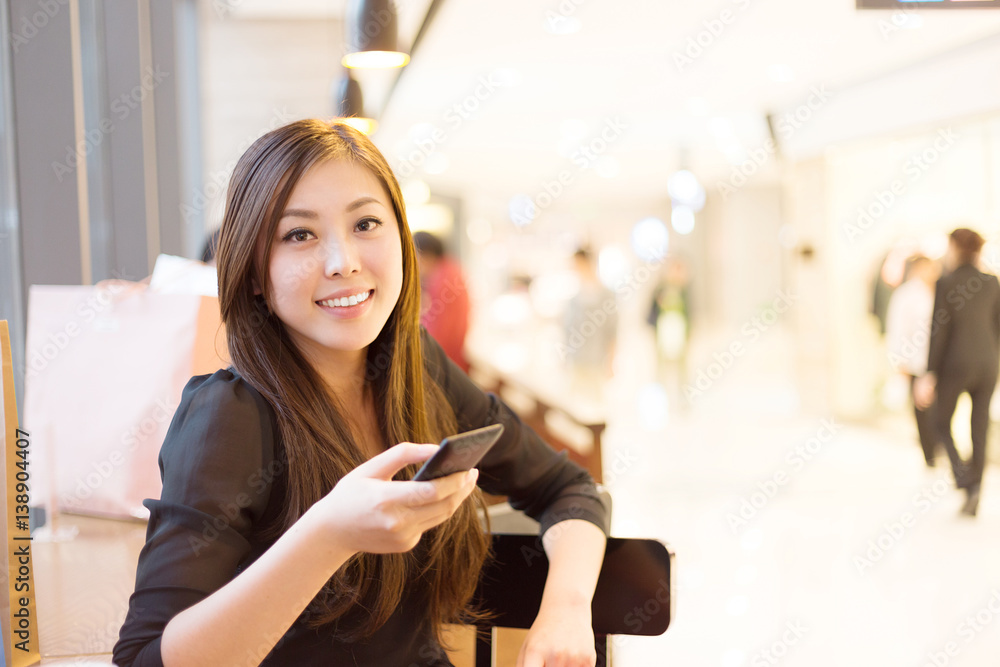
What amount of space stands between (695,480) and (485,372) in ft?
5.36

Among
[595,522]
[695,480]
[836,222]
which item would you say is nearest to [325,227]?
[595,522]

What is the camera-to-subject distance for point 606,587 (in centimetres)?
121

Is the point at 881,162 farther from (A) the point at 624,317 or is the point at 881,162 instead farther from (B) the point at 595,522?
(A) the point at 624,317

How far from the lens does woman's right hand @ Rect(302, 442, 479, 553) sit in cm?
77

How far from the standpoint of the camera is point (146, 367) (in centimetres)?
155

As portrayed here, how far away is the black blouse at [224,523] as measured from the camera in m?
0.87

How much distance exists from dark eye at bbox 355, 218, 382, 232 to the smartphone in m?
0.43

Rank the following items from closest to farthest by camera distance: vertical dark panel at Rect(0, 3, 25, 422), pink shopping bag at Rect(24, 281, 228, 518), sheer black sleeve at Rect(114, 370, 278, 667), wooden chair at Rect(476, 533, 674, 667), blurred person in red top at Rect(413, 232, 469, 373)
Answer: sheer black sleeve at Rect(114, 370, 278, 667) → wooden chair at Rect(476, 533, 674, 667) → pink shopping bag at Rect(24, 281, 228, 518) → vertical dark panel at Rect(0, 3, 25, 422) → blurred person in red top at Rect(413, 232, 469, 373)

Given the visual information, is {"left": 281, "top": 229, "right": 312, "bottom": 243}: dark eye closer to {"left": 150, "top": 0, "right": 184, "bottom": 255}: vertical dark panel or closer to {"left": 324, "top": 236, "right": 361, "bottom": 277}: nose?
{"left": 324, "top": 236, "right": 361, "bottom": 277}: nose

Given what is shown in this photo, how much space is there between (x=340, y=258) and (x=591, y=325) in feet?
22.0

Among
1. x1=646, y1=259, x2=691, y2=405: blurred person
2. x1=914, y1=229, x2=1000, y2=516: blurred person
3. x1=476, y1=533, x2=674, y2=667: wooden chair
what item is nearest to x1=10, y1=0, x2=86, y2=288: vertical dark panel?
→ x1=476, y1=533, x2=674, y2=667: wooden chair

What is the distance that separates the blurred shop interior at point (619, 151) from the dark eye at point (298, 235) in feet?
1.72

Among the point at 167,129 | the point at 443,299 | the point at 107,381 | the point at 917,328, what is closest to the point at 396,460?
the point at 107,381

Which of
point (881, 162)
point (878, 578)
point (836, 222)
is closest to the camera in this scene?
point (878, 578)
